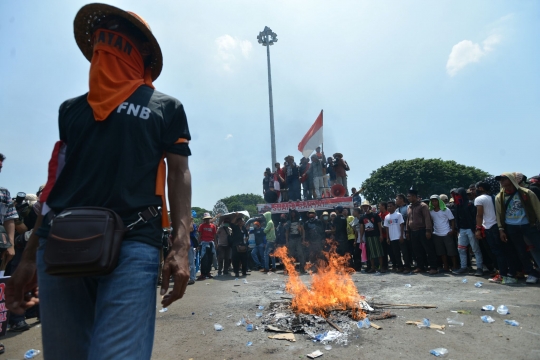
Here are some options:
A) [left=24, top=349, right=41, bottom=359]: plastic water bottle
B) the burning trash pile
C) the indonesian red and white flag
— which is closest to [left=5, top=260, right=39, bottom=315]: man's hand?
[left=24, top=349, right=41, bottom=359]: plastic water bottle

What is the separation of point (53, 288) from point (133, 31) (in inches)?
53.5

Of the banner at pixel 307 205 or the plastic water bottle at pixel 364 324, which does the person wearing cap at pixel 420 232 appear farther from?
the plastic water bottle at pixel 364 324

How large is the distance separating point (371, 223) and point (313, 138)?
7.70 metres

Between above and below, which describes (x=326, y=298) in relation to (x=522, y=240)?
below

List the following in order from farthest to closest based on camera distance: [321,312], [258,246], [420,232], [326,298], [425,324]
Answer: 1. [258,246]
2. [420,232]
3. [326,298]
4. [321,312]
5. [425,324]

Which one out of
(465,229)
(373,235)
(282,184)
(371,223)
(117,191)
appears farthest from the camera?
(282,184)

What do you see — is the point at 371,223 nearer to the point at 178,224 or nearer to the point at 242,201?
the point at 178,224

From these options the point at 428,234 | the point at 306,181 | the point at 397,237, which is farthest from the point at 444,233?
the point at 306,181

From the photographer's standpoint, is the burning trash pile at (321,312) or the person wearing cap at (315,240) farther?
the person wearing cap at (315,240)

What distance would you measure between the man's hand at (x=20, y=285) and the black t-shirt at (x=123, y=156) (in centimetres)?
26

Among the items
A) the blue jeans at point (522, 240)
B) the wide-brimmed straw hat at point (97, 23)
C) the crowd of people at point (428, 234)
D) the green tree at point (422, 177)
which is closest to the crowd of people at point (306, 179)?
the crowd of people at point (428, 234)

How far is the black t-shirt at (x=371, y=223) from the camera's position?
35.1 feet

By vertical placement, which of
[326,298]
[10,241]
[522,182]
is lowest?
[326,298]

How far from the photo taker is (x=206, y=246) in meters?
11.5
